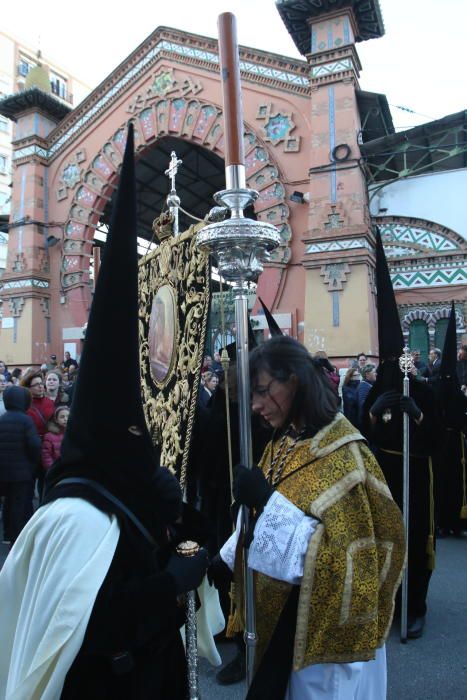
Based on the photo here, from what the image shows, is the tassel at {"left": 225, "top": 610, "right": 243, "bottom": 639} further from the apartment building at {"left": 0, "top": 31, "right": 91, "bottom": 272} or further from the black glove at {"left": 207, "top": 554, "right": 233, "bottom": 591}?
the apartment building at {"left": 0, "top": 31, "right": 91, "bottom": 272}

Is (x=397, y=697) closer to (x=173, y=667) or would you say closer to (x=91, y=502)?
(x=173, y=667)

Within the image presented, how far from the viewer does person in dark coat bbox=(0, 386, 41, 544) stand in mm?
5395

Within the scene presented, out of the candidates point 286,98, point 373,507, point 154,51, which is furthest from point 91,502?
point 154,51

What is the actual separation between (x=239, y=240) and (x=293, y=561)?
3.73 ft

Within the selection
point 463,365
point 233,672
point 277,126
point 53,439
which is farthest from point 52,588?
point 277,126

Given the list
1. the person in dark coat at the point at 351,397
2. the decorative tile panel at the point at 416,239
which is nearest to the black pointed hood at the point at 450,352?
the person in dark coat at the point at 351,397

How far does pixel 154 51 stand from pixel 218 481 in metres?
15.8

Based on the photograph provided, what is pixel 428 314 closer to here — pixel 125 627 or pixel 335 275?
pixel 335 275

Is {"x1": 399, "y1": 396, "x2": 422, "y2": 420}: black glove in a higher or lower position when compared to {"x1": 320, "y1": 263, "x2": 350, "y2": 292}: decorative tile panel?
lower

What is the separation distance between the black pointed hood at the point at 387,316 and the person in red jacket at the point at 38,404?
4168 millimetres

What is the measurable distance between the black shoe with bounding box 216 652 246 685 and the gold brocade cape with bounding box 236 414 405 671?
148cm

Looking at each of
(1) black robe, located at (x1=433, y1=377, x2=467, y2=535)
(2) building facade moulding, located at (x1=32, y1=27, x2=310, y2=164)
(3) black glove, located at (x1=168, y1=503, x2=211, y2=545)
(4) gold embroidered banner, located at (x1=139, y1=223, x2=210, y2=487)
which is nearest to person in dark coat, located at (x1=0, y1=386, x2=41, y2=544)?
(4) gold embroidered banner, located at (x1=139, y1=223, x2=210, y2=487)

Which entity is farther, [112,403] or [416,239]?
[416,239]

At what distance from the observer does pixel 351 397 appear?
7.82m
